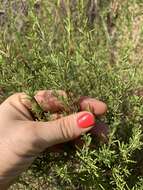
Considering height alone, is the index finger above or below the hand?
above

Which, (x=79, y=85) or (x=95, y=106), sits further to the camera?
(x=79, y=85)

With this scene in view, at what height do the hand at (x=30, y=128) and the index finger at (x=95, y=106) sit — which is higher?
Answer: the index finger at (x=95, y=106)

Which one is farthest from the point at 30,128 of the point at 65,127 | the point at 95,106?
the point at 95,106

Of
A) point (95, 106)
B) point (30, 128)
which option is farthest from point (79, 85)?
point (30, 128)

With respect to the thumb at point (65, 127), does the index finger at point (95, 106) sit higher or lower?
higher

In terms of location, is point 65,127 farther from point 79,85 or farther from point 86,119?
point 79,85
